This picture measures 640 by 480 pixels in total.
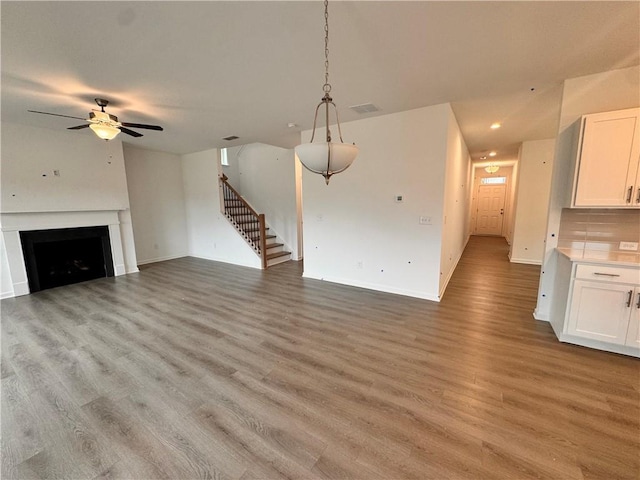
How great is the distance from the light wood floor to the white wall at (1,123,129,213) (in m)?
2.16

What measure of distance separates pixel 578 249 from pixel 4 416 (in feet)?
18.2

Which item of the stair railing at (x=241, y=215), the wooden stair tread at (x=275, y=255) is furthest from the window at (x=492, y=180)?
the stair railing at (x=241, y=215)

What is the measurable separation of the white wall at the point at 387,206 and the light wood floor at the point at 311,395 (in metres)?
0.75

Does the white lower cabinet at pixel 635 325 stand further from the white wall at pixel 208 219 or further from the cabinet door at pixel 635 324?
the white wall at pixel 208 219

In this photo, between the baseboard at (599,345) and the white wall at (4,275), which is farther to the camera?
the white wall at (4,275)

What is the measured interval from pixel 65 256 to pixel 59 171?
5.37ft

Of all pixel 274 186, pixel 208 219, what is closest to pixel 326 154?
pixel 274 186

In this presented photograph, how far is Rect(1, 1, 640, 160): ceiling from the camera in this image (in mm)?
1836

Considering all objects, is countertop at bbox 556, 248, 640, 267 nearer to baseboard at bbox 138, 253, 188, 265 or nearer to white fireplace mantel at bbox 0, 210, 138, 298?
white fireplace mantel at bbox 0, 210, 138, 298

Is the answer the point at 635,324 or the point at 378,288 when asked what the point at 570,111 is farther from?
the point at 378,288

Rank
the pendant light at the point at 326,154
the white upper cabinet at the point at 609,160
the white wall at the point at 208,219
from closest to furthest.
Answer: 1. the pendant light at the point at 326,154
2. the white upper cabinet at the point at 609,160
3. the white wall at the point at 208,219

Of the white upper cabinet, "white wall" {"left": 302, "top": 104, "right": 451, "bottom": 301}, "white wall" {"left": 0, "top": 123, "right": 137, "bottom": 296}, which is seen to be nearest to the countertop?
the white upper cabinet

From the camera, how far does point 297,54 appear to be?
2.35m

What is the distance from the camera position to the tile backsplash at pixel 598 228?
2.80 meters
